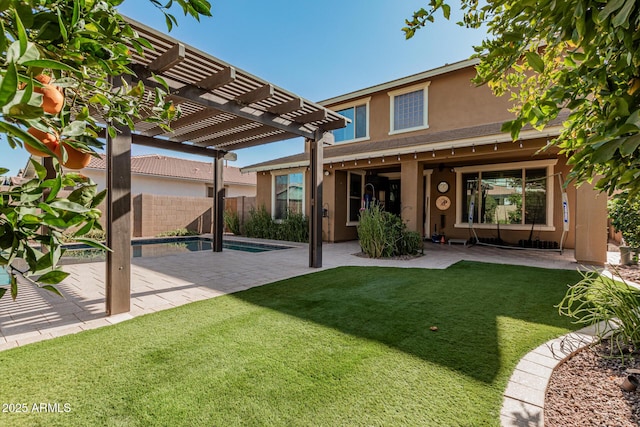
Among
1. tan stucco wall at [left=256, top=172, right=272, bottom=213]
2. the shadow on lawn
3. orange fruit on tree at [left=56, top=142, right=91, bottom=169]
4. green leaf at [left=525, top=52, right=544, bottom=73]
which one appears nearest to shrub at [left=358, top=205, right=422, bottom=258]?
the shadow on lawn

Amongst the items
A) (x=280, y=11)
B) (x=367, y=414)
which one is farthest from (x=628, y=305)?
(x=280, y=11)

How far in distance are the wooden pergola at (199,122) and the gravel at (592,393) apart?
3145 mm

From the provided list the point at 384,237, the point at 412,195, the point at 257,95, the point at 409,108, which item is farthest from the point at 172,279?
the point at 409,108

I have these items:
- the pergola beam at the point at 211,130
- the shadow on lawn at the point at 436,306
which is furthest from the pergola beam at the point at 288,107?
the shadow on lawn at the point at 436,306

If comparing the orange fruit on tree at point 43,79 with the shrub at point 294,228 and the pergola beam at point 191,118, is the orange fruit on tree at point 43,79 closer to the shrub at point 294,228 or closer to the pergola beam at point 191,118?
the pergola beam at point 191,118

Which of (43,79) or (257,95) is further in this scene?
(257,95)

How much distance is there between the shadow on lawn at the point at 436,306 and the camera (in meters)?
2.97

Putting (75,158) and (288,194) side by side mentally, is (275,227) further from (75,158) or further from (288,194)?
(75,158)

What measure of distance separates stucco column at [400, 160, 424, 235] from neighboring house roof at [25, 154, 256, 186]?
15312mm

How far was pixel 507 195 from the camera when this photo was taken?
10.7 m

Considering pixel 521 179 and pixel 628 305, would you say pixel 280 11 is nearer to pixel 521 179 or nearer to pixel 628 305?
pixel 628 305

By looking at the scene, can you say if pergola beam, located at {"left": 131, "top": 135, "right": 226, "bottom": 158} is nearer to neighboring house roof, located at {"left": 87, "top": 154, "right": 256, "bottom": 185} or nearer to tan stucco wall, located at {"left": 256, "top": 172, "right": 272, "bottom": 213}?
tan stucco wall, located at {"left": 256, "top": 172, "right": 272, "bottom": 213}

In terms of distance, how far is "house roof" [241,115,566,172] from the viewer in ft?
24.4

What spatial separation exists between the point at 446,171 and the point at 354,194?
11.8 feet
